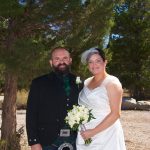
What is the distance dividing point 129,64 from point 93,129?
24572 millimetres

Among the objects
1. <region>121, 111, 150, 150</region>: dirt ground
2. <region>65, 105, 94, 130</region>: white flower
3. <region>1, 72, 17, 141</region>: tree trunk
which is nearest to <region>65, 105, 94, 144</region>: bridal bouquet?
<region>65, 105, 94, 130</region>: white flower

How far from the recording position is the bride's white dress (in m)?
4.18

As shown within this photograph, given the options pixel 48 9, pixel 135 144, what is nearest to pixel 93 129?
A: pixel 48 9

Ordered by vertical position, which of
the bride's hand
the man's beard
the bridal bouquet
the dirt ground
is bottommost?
the dirt ground

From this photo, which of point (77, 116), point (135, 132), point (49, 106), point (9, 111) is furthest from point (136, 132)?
point (77, 116)

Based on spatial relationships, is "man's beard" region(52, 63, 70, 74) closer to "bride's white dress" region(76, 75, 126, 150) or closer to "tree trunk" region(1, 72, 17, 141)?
"bride's white dress" region(76, 75, 126, 150)

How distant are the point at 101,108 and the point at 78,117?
0.23m

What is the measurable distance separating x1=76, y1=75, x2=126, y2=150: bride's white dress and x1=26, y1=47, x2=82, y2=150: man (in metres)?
0.23

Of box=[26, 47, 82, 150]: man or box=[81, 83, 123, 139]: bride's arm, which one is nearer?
box=[81, 83, 123, 139]: bride's arm

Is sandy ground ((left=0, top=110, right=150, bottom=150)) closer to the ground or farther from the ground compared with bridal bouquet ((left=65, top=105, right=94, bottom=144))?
closer to the ground

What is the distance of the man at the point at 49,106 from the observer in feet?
14.3

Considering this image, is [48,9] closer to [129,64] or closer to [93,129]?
[93,129]

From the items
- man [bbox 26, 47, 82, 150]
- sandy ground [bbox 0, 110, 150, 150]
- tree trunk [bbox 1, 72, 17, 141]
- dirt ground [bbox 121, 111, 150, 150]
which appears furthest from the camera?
dirt ground [bbox 121, 111, 150, 150]

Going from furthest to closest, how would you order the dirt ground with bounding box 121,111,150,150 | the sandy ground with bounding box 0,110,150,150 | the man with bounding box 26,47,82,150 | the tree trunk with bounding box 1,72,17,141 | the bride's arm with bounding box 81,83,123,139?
the dirt ground with bounding box 121,111,150,150 < the sandy ground with bounding box 0,110,150,150 < the tree trunk with bounding box 1,72,17,141 < the man with bounding box 26,47,82,150 < the bride's arm with bounding box 81,83,123,139
